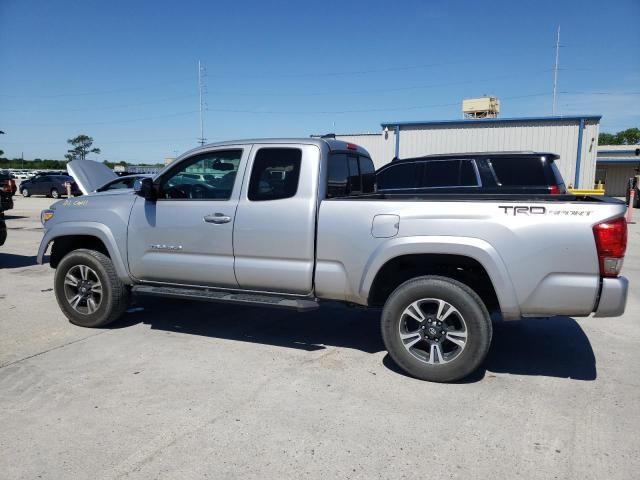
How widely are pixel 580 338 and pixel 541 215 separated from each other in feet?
7.50

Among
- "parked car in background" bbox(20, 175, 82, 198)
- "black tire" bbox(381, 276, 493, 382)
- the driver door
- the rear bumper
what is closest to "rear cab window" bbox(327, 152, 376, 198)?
the driver door

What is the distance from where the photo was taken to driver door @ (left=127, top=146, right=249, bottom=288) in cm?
479

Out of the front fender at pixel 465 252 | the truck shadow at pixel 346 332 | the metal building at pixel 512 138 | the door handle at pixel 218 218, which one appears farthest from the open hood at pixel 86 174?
the metal building at pixel 512 138

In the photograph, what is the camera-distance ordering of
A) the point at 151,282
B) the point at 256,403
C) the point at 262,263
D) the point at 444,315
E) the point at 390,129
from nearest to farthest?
the point at 256,403
the point at 444,315
the point at 262,263
the point at 151,282
the point at 390,129

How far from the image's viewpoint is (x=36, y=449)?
3.09 metres

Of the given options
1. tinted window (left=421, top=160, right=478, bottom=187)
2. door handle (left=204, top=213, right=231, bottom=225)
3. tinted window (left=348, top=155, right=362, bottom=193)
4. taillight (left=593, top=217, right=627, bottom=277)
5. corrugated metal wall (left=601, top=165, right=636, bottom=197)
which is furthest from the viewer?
corrugated metal wall (left=601, top=165, right=636, bottom=197)

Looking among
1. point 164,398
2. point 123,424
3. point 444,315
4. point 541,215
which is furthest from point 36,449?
point 541,215

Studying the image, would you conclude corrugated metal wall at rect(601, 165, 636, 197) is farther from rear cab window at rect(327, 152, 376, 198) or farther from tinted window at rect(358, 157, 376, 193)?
rear cab window at rect(327, 152, 376, 198)

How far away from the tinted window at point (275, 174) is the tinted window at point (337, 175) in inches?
13.1

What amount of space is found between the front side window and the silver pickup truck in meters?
0.01

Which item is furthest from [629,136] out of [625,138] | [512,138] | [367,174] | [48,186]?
[367,174]

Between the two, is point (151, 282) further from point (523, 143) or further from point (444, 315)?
point (523, 143)

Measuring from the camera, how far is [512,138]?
63.3 feet

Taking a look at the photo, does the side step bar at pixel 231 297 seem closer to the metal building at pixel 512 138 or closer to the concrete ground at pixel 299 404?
the concrete ground at pixel 299 404
